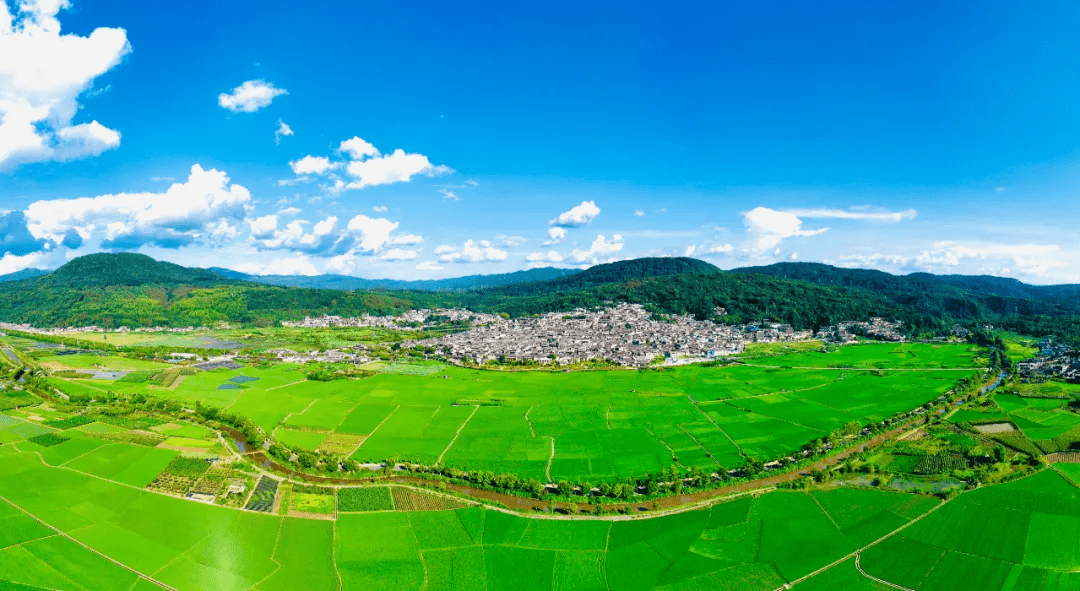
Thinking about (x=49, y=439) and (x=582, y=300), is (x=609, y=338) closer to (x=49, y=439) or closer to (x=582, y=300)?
(x=582, y=300)

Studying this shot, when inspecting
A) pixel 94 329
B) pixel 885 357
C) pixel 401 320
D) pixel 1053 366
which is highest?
pixel 401 320

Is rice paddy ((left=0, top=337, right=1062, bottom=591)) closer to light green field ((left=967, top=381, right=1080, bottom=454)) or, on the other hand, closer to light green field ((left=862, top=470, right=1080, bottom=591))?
light green field ((left=862, top=470, right=1080, bottom=591))

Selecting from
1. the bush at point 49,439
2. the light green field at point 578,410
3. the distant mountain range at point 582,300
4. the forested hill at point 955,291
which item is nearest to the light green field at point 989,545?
the light green field at point 578,410

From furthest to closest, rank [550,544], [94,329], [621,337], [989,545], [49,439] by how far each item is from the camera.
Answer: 1. [94,329]
2. [621,337]
3. [49,439]
4. [550,544]
5. [989,545]

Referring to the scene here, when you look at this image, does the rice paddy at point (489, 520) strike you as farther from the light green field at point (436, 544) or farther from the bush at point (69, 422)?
the bush at point (69, 422)

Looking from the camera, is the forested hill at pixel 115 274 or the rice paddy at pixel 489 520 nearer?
the rice paddy at pixel 489 520

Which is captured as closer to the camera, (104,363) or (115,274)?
(104,363)

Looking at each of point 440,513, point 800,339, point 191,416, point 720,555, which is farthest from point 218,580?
point 800,339

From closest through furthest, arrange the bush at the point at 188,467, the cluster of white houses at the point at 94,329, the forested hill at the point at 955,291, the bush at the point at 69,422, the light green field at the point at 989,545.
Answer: the light green field at the point at 989,545, the bush at the point at 188,467, the bush at the point at 69,422, the cluster of white houses at the point at 94,329, the forested hill at the point at 955,291

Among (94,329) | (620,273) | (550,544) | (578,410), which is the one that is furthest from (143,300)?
(620,273)
